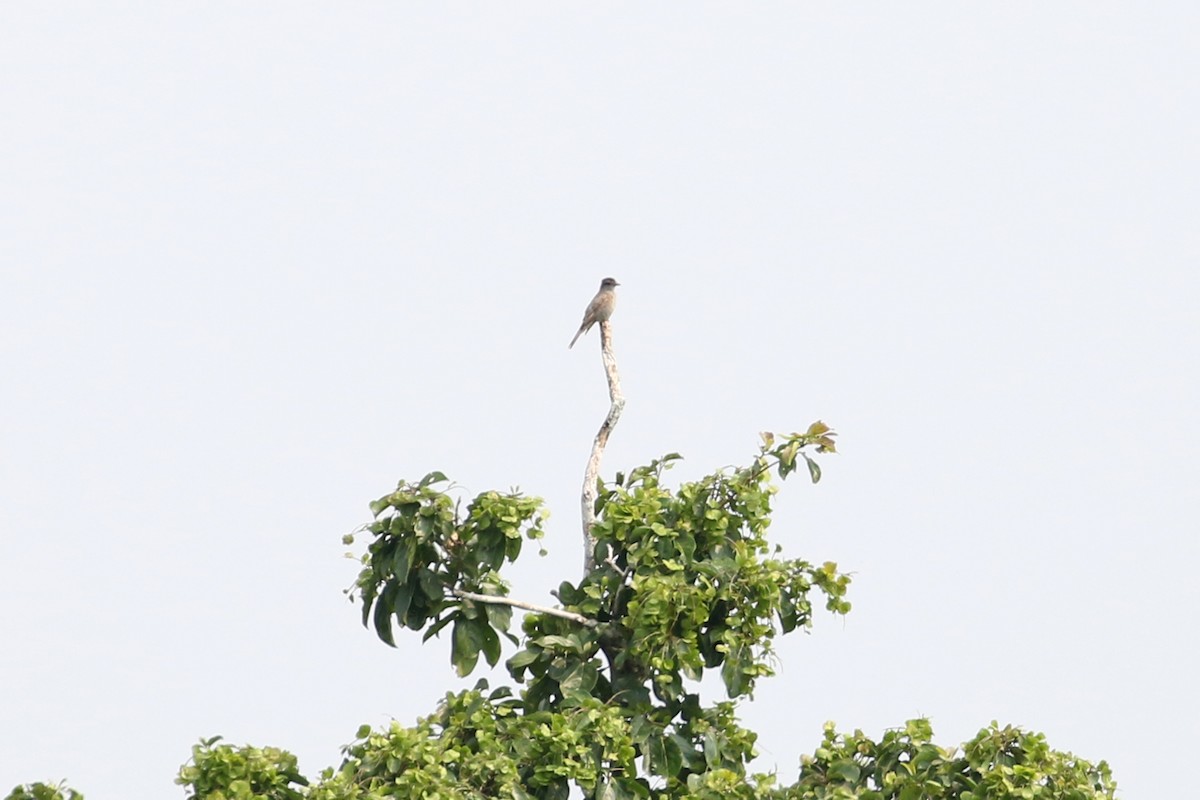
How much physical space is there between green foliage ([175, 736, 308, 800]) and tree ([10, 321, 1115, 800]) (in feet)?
0.47

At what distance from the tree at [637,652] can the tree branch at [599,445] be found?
0.25 feet

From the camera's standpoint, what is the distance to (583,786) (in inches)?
394

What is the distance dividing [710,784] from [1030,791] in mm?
1842

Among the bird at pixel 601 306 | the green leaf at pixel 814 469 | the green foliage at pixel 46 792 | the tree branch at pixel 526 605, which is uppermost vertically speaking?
the bird at pixel 601 306

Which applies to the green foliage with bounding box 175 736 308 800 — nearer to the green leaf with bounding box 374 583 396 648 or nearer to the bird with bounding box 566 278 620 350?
the green leaf with bounding box 374 583 396 648

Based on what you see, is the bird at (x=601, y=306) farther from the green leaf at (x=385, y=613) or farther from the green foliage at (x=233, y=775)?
the green foliage at (x=233, y=775)

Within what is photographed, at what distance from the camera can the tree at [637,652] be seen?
10.0m

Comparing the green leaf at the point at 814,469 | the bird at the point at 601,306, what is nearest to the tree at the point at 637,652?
the green leaf at the point at 814,469

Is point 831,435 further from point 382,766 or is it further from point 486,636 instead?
Answer: point 382,766

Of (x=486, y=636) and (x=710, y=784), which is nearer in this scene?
(x=710, y=784)

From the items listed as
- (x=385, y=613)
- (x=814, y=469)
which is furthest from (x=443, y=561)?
(x=814, y=469)

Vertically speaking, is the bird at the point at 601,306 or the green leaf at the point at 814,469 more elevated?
the bird at the point at 601,306

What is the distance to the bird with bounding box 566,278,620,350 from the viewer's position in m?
14.1

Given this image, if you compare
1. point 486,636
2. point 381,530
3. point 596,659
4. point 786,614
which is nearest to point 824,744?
point 786,614
